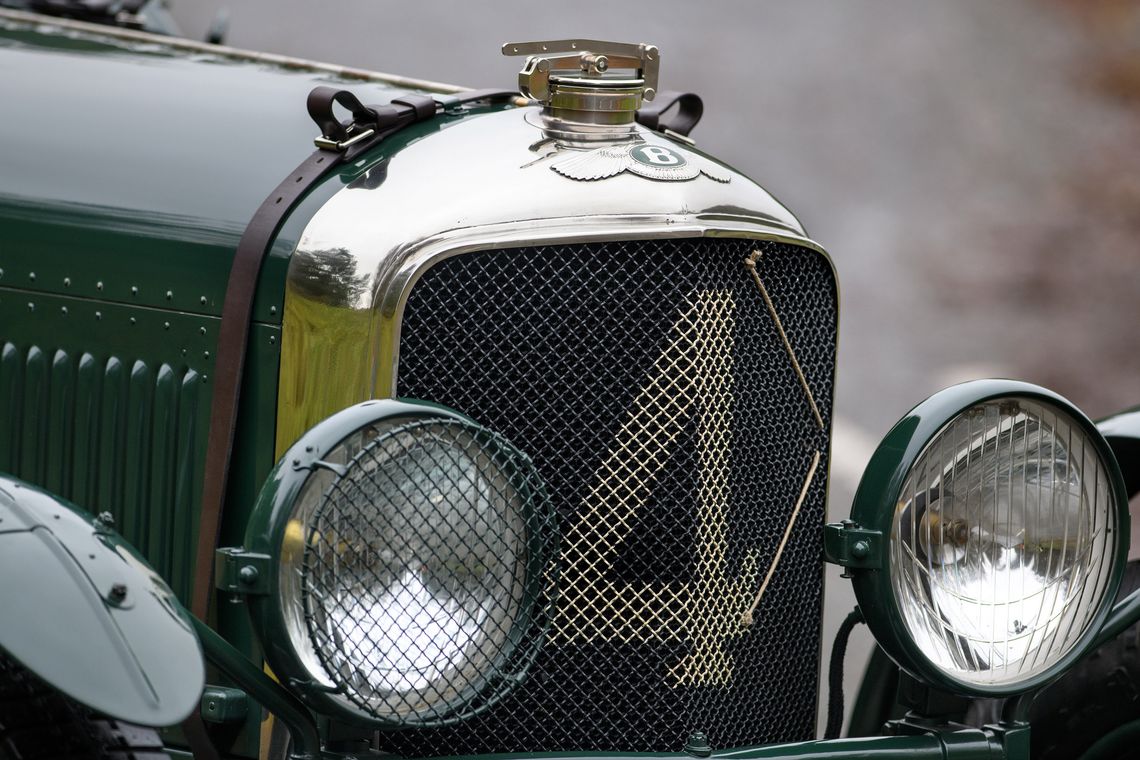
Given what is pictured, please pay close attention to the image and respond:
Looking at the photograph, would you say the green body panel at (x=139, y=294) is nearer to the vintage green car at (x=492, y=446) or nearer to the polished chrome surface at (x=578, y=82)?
the vintage green car at (x=492, y=446)

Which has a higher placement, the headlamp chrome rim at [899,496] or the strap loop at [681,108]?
the strap loop at [681,108]

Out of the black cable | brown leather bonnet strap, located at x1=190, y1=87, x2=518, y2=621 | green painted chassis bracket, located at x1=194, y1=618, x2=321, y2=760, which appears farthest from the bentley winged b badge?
green painted chassis bracket, located at x1=194, y1=618, x2=321, y2=760

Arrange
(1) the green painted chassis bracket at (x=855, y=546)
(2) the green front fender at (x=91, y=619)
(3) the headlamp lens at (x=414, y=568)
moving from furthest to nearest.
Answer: (1) the green painted chassis bracket at (x=855, y=546), (3) the headlamp lens at (x=414, y=568), (2) the green front fender at (x=91, y=619)

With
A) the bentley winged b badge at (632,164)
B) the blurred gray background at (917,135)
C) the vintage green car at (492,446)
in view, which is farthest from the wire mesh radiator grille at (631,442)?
the blurred gray background at (917,135)

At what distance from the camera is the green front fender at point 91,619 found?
57.6 inches

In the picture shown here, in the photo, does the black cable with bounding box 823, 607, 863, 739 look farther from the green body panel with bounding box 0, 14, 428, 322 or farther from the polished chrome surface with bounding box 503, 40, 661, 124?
the green body panel with bounding box 0, 14, 428, 322

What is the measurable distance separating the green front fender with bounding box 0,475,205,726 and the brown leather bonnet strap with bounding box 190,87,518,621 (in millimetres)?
394

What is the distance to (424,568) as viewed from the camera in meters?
1.65

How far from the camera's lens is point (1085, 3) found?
30.4 feet

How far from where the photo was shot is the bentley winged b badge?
2.03 metres

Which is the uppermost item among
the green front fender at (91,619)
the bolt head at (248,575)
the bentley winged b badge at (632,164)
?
the bentley winged b badge at (632,164)

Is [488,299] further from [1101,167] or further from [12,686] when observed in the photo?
[1101,167]

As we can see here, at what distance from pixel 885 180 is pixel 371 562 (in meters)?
7.95

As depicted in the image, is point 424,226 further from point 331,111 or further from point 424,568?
point 424,568
